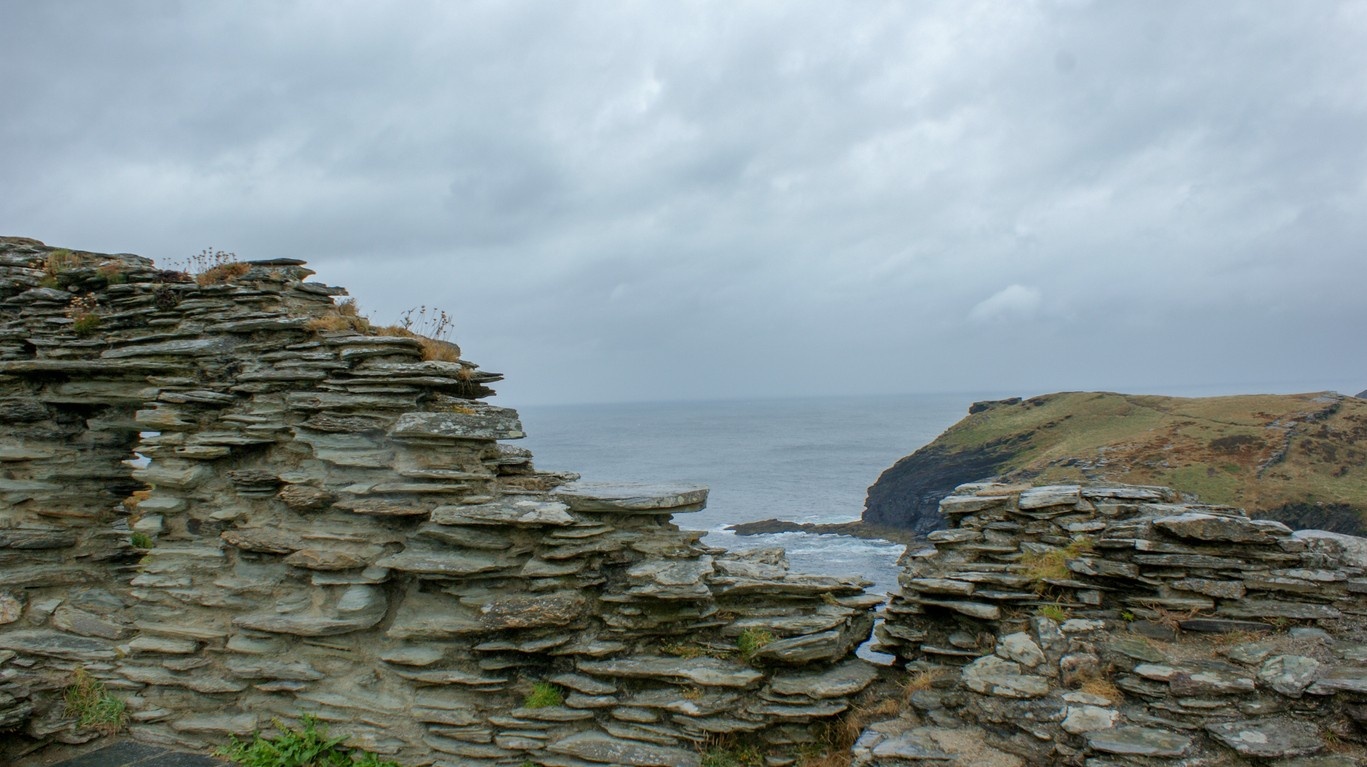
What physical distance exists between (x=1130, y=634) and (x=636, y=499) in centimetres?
758

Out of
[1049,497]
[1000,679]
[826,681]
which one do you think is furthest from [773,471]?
[1000,679]

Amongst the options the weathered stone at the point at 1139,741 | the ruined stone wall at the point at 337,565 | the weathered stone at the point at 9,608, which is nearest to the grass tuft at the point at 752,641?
the ruined stone wall at the point at 337,565

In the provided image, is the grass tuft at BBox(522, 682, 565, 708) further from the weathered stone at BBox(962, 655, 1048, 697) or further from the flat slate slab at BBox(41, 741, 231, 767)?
the weathered stone at BBox(962, 655, 1048, 697)

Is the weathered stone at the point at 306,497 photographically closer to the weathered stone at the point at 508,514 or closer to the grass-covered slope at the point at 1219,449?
the weathered stone at the point at 508,514

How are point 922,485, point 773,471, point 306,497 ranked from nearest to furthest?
point 306,497 → point 922,485 → point 773,471

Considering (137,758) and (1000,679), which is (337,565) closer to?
(137,758)

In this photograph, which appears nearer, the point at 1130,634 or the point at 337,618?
the point at 1130,634

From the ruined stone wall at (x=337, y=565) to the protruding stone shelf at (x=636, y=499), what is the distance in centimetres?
7

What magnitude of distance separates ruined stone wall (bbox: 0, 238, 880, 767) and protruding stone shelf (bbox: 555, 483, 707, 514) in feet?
0.23

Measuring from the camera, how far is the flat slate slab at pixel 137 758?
12289 mm

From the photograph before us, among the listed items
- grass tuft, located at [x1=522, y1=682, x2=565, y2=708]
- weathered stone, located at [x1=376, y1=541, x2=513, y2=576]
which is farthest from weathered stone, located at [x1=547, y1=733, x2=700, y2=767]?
weathered stone, located at [x1=376, y1=541, x2=513, y2=576]

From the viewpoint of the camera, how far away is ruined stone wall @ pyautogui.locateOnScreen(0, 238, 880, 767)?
11516 mm

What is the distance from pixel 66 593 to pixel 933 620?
56.0 feet

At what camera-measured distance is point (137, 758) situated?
12.5 metres
